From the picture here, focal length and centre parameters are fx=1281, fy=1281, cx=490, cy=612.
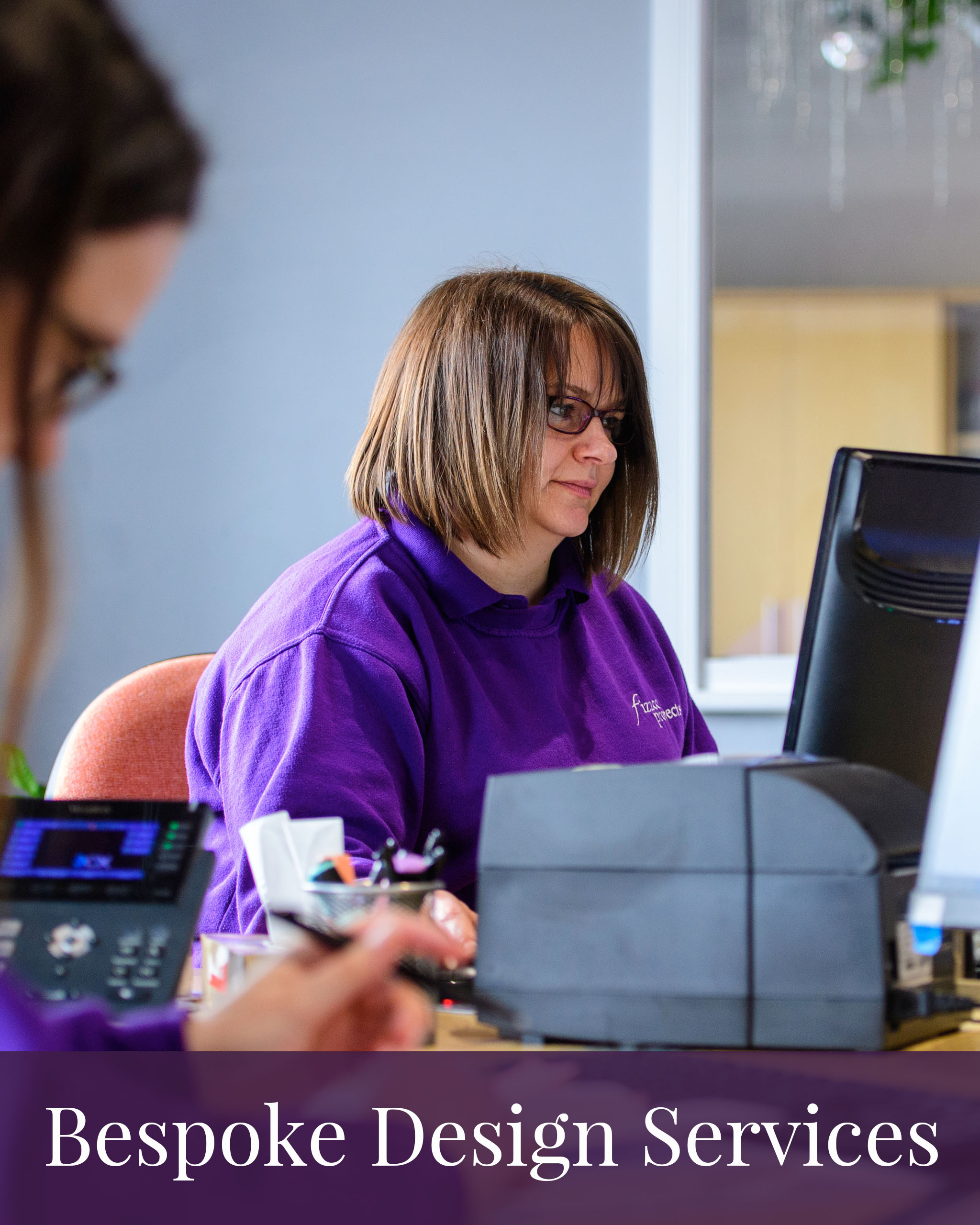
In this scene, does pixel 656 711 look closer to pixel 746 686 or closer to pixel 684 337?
pixel 746 686

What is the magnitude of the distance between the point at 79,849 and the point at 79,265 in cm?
42

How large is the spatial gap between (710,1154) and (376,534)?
94 cm

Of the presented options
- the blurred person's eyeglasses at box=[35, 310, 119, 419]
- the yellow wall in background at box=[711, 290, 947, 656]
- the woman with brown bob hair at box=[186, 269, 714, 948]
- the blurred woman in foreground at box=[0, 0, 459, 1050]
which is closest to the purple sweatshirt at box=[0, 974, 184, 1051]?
the blurred woman in foreground at box=[0, 0, 459, 1050]

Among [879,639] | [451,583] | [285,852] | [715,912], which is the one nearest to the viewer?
[715,912]

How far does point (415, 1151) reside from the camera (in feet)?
1.95

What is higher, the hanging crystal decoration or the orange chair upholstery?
the hanging crystal decoration

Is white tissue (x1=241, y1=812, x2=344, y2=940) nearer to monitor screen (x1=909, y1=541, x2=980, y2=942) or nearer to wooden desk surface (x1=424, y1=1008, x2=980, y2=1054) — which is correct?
wooden desk surface (x1=424, y1=1008, x2=980, y2=1054)

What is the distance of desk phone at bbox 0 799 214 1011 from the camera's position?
753 millimetres

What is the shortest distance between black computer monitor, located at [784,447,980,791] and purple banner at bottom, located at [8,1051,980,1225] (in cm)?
39

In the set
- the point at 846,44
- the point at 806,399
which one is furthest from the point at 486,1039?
the point at 806,399

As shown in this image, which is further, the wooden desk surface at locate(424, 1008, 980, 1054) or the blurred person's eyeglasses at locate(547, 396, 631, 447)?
the blurred person's eyeglasses at locate(547, 396, 631, 447)

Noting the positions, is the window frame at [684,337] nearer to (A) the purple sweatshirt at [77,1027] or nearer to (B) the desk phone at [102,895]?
(B) the desk phone at [102,895]

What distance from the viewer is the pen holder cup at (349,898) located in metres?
0.81

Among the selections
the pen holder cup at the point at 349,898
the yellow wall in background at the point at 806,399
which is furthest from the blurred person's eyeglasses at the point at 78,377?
the yellow wall in background at the point at 806,399
